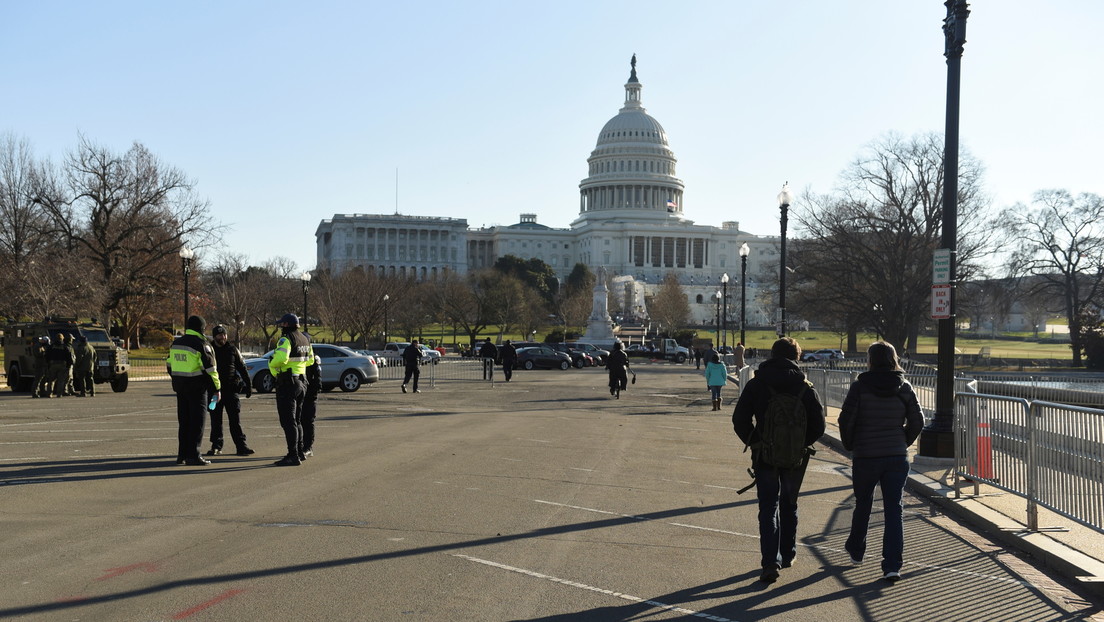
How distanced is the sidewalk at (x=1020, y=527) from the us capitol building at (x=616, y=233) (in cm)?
14759

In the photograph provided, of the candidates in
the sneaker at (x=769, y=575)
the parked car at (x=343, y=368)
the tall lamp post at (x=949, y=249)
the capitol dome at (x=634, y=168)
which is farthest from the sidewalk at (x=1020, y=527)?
the capitol dome at (x=634, y=168)

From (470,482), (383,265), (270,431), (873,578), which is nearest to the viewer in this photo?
(873,578)

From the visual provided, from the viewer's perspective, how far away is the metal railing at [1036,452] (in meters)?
8.05

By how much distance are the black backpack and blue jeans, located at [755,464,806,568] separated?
0.34 feet

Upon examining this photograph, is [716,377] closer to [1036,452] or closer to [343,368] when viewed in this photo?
[343,368]

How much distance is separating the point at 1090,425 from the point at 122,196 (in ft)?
172

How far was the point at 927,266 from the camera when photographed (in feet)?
185

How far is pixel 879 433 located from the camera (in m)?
7.54

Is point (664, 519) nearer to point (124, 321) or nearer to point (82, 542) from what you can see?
point (82, 542)

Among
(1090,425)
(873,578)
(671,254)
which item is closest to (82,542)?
(873,578)

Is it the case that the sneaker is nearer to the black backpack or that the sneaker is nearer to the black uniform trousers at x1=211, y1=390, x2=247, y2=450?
the black backpack

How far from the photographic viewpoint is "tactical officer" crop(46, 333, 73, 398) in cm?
2484

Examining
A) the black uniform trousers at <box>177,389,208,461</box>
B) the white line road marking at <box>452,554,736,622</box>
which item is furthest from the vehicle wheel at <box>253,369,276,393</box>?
the white line road marking at <box>452,554,736,622</box>

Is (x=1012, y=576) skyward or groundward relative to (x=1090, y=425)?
groundward
